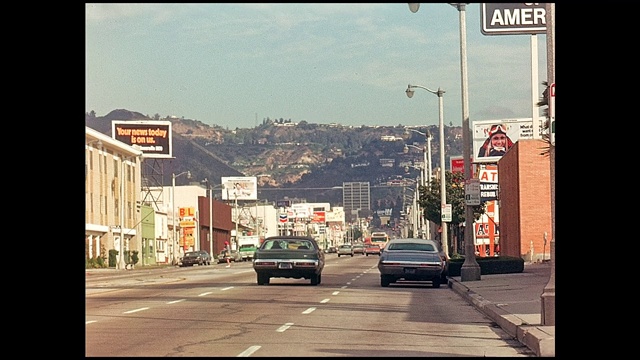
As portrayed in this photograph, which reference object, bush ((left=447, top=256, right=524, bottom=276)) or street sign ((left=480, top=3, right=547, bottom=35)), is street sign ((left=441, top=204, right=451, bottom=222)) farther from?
street sign ((left=480, top=3, right=547, bottom=35))

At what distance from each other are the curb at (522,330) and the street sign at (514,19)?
39.8 meters

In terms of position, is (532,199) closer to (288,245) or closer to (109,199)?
(288,245)

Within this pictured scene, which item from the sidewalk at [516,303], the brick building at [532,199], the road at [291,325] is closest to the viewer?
the road at [291,325]

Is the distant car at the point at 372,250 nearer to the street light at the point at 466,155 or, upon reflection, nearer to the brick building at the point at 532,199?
the brick building at the point at 532,199

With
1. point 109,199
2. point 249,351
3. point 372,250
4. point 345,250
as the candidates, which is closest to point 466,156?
point 249,351

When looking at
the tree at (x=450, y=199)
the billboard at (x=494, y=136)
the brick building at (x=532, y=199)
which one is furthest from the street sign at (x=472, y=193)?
the billboard at (x=494, y=136)

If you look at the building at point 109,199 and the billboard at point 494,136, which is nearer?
the billboard at point 494,136

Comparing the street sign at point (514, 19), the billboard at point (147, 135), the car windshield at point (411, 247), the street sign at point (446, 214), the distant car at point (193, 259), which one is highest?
the street sign at point (514, 19)

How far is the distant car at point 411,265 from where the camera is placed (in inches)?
1391

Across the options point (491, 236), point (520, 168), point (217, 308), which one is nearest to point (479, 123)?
point (491, 236)
